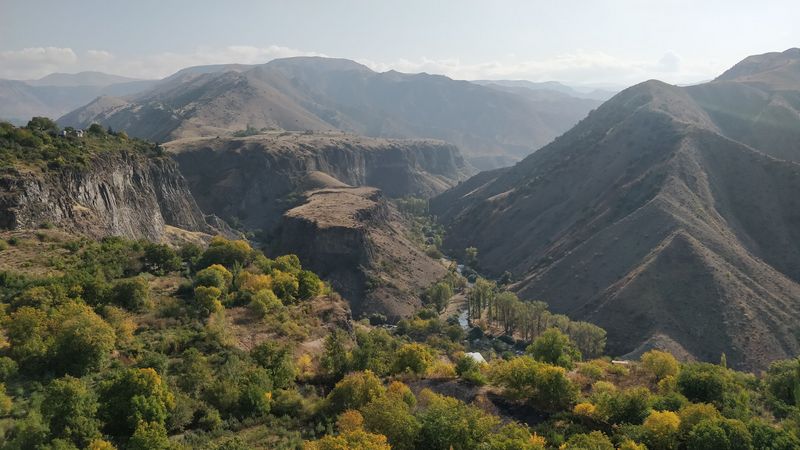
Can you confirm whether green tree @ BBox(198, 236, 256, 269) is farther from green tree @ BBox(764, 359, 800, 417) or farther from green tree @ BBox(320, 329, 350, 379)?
green tree @ BBox(764, 359, 800, 417)

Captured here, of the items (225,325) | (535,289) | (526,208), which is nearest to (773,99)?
(526,208)

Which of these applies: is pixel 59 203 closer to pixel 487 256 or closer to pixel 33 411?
pixel 33 411

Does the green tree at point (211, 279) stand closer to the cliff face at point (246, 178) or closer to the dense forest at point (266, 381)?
the dense forest at point (266, 381)

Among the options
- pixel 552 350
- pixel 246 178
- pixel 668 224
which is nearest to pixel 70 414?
pixel 552 350

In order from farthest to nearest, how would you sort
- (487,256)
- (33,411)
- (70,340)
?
(487,256) < (70,340) < (33,411)

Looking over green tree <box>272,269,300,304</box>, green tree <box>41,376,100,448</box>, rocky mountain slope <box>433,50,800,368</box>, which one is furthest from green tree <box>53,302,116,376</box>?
rocky mountain slope <box>433,50,800,368</box>
